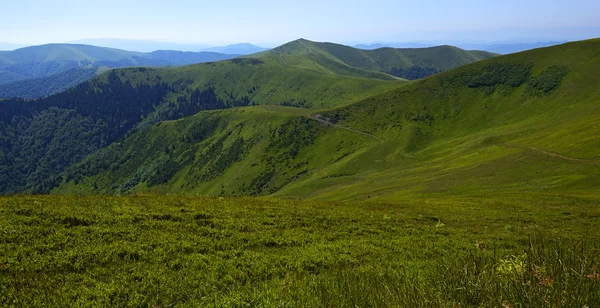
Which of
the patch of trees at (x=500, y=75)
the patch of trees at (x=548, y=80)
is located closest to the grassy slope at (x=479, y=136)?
the patch of trees at (x=548, y=80)

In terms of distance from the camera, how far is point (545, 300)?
557 centimetres

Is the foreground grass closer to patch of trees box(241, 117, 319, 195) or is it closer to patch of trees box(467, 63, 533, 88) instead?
patch of trees box(241, 117, 319, 195)

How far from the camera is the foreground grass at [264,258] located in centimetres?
711

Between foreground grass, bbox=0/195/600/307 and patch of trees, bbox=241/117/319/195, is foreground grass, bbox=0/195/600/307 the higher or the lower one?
the higher one

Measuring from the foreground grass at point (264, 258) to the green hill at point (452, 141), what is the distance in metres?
40.5

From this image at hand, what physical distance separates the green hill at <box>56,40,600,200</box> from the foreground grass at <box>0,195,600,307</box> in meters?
40.5

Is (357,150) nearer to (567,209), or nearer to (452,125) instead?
(452,125)

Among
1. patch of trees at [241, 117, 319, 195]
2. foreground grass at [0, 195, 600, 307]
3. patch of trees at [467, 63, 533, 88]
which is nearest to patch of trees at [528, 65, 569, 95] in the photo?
patch of trees at [467, 63, 533, 88]

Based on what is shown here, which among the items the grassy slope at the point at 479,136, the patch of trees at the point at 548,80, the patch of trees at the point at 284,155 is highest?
the patch of trees at the point at 548,80

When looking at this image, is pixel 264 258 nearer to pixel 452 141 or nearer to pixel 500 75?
pixel 452 141

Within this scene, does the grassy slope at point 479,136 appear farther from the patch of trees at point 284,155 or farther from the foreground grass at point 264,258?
the foreground grass at point 264,258

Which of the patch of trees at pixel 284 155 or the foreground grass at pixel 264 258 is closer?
the foreground grass at pixel 264 258

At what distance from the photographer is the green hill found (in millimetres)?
61453

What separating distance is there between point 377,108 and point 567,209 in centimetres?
14815
